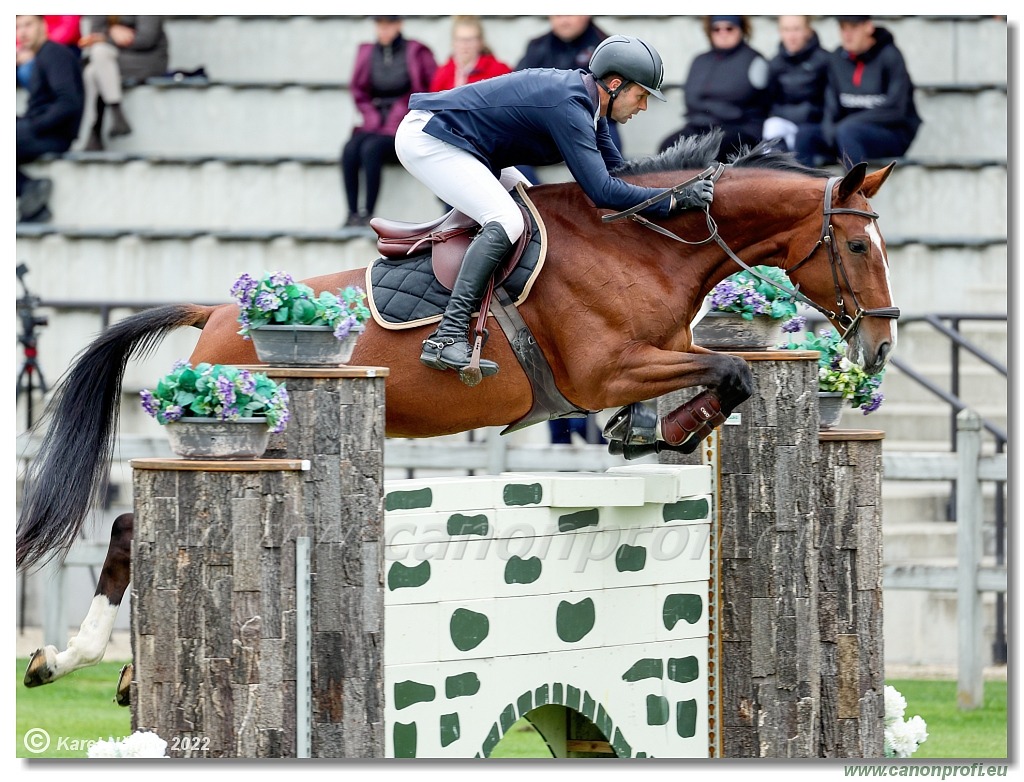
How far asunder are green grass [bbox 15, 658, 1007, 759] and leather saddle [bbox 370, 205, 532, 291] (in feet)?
5.82

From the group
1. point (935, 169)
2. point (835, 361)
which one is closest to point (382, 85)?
point (935, 169)

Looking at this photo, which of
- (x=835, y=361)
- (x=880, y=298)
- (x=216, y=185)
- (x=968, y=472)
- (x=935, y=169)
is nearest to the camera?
(x=880, y=298)

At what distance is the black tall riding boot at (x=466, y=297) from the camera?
4621 millimetres

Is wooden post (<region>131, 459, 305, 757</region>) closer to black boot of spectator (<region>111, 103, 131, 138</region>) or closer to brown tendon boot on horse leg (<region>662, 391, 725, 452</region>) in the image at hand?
brown tendon boot on horse leg (<region>662, 391, 725, 452</region>)

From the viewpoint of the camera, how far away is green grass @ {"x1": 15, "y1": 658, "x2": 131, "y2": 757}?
19.2 ft

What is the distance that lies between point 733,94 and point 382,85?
6.80 feet

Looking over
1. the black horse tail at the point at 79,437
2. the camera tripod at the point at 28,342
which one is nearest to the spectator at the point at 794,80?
the camera tripod at the point at 28,342

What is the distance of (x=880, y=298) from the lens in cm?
470

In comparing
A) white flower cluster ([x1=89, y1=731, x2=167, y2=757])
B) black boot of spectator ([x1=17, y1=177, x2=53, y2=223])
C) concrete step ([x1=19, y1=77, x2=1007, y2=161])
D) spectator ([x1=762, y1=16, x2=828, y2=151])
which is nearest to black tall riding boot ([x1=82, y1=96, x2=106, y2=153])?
concrete step ([x1=19, y1=77, x2=1007, y2=161])

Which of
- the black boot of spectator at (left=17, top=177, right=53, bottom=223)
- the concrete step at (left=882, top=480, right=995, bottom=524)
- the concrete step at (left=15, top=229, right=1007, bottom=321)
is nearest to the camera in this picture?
the concrete step at (left=882, top=480, right=995, bottom=524)

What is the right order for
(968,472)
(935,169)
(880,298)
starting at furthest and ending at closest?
1. (935,169)
2. (968,472)
3. (880,298)

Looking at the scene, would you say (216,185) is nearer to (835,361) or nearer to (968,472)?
(968,472)

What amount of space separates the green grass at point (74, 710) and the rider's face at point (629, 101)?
257 cm

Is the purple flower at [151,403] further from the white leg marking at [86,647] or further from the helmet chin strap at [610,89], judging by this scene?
the helmet chin strap at [610,89]
